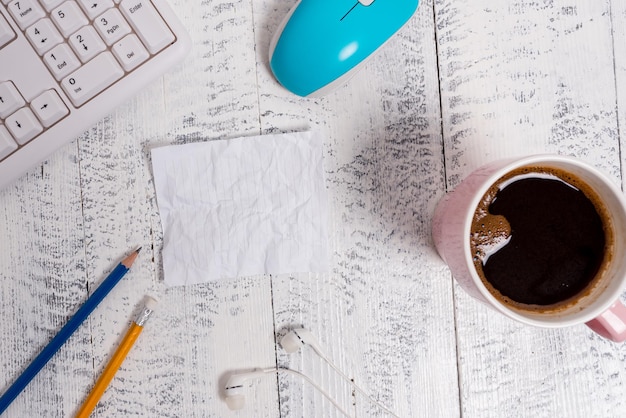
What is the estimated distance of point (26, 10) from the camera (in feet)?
1.42

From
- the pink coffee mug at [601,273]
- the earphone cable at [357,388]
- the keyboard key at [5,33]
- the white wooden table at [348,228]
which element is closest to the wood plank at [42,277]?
the white wooden table at [348,228]

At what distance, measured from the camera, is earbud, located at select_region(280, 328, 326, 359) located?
19.6 inches

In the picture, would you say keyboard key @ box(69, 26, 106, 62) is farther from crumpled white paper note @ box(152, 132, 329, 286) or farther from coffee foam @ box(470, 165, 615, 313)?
coffee foam @ box(470, 165, 615, 313)

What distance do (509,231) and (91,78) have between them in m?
0.34

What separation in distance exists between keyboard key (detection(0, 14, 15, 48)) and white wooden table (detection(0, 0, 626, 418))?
0.10 m

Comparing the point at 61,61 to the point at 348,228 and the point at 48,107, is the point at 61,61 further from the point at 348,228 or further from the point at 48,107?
the point at 348,228

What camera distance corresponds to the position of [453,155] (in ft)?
1.67

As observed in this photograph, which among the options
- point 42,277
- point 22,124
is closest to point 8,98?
point 22,124

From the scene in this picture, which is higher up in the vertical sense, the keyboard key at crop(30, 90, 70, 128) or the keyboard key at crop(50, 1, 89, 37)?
the keyboard key at crop(50, 1, 89, 37)

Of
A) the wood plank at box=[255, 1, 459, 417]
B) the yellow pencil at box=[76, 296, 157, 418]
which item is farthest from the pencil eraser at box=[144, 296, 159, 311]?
the wood plank at box=[255, 1, 459, 417]

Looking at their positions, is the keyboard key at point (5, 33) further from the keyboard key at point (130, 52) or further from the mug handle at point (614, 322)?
the mug handle at point (614, 322)

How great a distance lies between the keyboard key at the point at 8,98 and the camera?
433mm

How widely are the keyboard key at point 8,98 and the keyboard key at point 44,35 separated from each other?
0.11 ft

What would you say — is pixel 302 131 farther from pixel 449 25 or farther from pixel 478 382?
pixel 478 382
